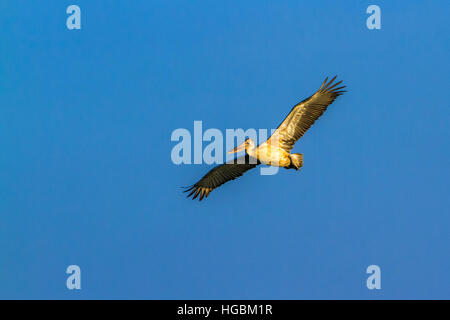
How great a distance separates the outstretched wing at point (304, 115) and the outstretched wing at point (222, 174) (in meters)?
1.08

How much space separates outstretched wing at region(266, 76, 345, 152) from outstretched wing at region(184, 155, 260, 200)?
42.5 inches

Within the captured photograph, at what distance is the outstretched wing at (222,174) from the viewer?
46.5 feet

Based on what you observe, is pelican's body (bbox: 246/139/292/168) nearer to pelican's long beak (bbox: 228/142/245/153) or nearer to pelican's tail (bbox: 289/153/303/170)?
pelican's tail (bbox: 289/153/303/170)

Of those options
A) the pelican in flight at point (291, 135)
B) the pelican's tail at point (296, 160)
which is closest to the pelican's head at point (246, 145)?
the pelican in flight at point (291, 135)

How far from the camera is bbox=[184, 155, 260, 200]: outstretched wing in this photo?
14.2 metres

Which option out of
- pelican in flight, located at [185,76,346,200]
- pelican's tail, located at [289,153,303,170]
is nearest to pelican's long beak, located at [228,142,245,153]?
pelican in flight, located at [185,76,346,200]

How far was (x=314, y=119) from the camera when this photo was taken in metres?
13.1

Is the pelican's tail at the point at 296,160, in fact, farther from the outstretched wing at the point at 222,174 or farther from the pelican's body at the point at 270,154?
the outstretched wing at the point at 222,174

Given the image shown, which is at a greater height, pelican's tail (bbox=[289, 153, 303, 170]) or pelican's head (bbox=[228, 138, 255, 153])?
pelican's head (bbox=[228, 138, 255, 153])

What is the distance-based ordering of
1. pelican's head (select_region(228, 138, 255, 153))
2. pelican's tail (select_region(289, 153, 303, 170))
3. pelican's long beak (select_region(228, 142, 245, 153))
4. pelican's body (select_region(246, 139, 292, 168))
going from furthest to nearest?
pelican's long beak (select_region(228, 142, 245, 153)) → pelican's head (select_region(228, 138, 255, 153)) → pelican's body (select_region(246, 139, 292, 168)) → pelican's tail (select_region(289, 153, 303, 170))

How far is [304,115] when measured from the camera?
12984 mm
